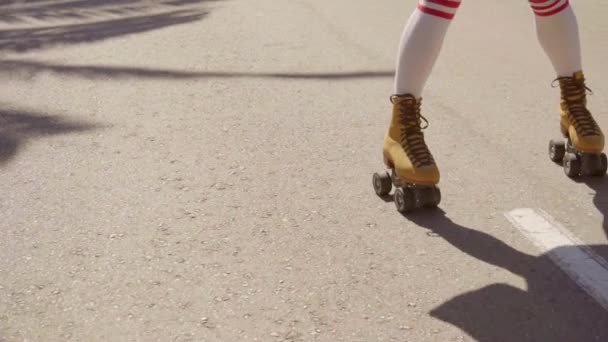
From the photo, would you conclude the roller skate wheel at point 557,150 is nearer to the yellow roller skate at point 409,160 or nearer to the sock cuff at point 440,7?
the yellow roller skate at point 409,160

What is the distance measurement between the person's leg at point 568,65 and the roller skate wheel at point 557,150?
16 cm

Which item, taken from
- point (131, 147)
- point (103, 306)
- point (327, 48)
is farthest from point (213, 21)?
point (103, 306)

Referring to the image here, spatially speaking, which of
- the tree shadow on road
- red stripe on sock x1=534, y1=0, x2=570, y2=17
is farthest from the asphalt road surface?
the tree shadow on road

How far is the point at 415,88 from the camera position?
4.65m

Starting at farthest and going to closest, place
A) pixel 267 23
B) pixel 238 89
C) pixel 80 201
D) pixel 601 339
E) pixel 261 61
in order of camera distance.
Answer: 1. pixel 267 23
2. pixel 261 61
3. pixel 238 89
4. pixel 80 201
5. pixel 601 339

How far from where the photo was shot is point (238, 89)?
23.7ft

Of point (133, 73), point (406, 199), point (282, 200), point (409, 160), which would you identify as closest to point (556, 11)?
point (409, 160)

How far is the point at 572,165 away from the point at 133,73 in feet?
12.5

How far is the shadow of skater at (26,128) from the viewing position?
20.1ft

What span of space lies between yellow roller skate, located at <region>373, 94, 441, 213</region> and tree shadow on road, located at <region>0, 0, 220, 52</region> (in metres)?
5.37

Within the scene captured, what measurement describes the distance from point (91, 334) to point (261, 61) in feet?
15.7

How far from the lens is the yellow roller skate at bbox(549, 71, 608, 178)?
15.9 ft

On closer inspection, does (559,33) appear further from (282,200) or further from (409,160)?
(282,200)

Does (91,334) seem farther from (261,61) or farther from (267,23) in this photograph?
(267,23)
